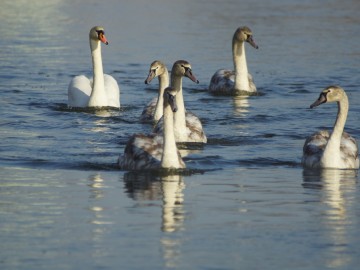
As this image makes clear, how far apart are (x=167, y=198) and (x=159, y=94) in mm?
6491

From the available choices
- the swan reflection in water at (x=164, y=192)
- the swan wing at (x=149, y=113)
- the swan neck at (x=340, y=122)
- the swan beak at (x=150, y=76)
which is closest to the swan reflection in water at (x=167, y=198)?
the swan reflection in water at (x=164, y=192)

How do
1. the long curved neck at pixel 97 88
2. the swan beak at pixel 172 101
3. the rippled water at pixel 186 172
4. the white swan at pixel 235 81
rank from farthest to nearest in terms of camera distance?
the white swan at pixel 235 81 → the long curved neck at pixel 97 88 → the swan beak at pixel 172 101 → the rippled water at pixel 186 172

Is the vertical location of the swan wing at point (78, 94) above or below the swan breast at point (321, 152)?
above

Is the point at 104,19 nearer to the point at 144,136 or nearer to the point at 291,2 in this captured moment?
the point at 291,2

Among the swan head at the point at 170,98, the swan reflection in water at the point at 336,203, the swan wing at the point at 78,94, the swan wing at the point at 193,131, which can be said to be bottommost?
the swan reflection in water at the point at 336,203

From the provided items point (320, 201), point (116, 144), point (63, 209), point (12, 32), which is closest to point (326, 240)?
point (320, 201)

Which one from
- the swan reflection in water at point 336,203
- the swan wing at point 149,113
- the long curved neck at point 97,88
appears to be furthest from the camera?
the long curved neck at point 97,88

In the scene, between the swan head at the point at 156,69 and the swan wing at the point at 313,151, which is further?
the swan head at the point at 156,69

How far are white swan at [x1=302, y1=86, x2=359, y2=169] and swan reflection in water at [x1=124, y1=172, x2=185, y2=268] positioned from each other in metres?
2.07

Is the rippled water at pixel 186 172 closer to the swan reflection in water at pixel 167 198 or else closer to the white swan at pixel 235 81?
the swan reflection in water at pixel 167 198

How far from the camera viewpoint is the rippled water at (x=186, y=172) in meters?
11.8

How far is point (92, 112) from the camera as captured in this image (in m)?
22.7

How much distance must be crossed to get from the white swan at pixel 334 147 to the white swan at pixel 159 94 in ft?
12.5

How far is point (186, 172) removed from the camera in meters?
16.1
